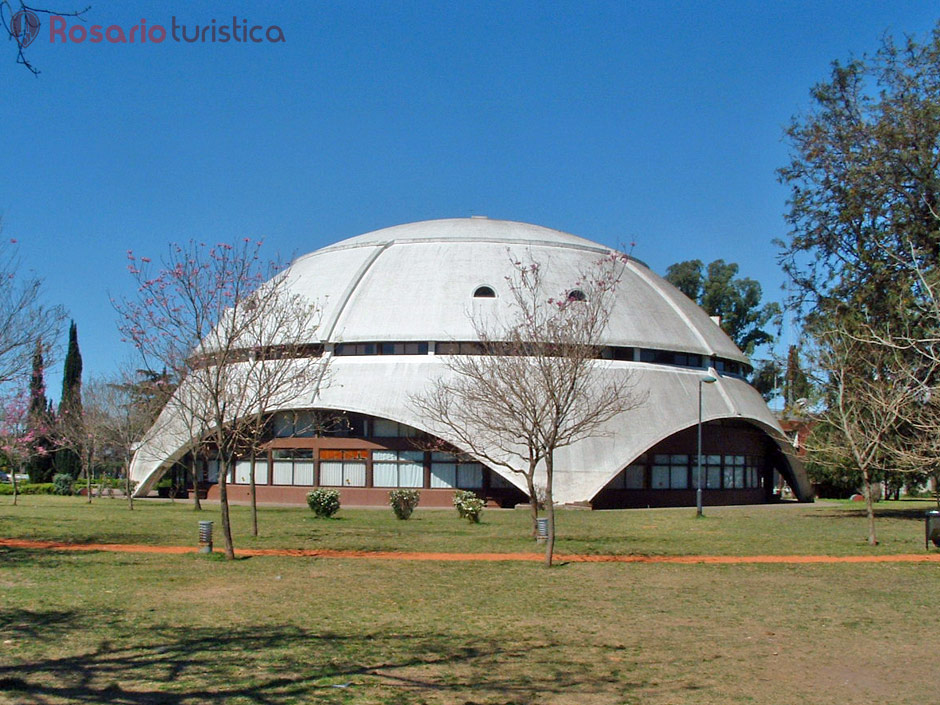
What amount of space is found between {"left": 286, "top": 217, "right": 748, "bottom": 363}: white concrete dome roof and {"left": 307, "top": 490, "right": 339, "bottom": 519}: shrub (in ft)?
46.3

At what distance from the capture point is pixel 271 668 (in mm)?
10555

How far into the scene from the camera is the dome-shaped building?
47.8 metres

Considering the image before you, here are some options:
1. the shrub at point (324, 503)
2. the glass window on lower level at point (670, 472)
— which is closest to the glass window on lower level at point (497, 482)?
the glass window on lower level at point (670, 472)

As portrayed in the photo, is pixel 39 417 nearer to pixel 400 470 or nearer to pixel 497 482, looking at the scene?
pixel 400 470

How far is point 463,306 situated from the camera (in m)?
50.6

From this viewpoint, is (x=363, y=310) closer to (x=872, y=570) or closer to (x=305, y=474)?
(x=305, y=474)

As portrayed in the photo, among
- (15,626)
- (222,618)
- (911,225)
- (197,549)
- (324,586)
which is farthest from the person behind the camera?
(911,225)

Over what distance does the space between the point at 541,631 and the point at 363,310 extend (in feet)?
129

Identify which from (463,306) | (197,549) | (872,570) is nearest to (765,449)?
(463,306)

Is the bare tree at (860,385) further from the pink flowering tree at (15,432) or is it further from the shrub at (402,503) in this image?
the pink flowering tree at (15,432)

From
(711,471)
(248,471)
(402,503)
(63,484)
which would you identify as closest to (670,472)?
(711,471)

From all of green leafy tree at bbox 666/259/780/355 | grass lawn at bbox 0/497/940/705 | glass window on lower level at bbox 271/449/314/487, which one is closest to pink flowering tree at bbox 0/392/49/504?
glass window on lower level at bbox 271/449/314/487

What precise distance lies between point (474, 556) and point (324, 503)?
1342cm

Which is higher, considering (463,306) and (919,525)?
(463,306)
